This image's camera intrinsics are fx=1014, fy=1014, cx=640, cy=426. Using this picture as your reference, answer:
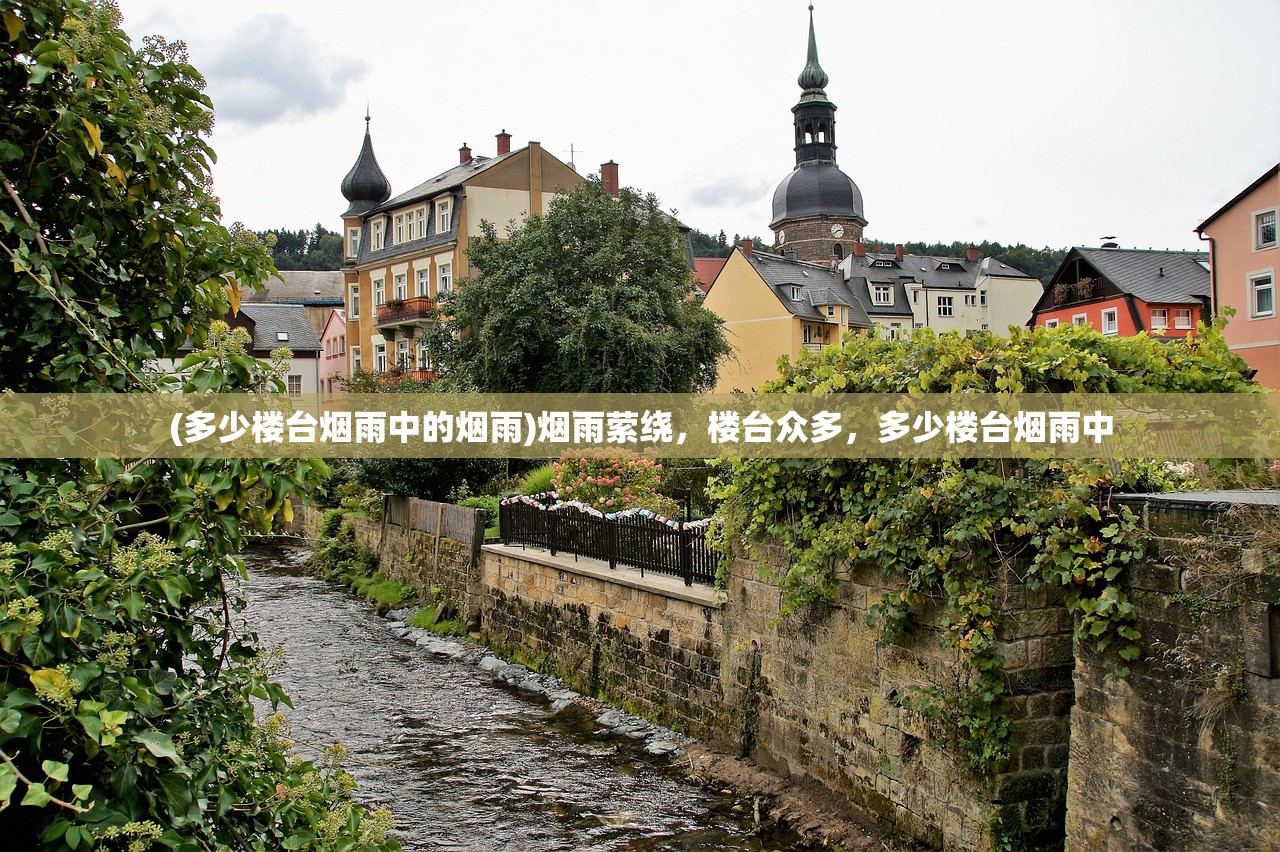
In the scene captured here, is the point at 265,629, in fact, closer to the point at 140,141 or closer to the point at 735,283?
the point at 140,141

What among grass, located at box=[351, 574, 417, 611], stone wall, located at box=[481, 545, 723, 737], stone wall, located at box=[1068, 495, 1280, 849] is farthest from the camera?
grass, located at box=[351, 574, 417, 611]

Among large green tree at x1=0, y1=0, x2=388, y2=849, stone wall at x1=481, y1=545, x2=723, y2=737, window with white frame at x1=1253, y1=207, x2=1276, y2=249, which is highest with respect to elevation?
window with white frame at x1=1253, y1=207, x2=1276, y2=249

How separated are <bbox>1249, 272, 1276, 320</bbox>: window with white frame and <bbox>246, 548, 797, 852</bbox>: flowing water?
30.2 metres

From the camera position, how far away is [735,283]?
202 ft

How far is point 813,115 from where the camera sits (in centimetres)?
8750

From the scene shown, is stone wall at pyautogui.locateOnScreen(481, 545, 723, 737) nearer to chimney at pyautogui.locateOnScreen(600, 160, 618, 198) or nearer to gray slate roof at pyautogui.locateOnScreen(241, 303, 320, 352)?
chimney at pyautogui.locateOnScreen(600, 160, 618, 198)

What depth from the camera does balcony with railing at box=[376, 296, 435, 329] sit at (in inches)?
1702

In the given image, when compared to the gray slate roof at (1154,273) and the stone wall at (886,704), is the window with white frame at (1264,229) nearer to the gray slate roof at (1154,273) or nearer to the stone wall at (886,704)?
the gray slate roof at (1154,273)

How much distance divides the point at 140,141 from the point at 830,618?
7062mm

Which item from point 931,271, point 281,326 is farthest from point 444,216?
point 931,271

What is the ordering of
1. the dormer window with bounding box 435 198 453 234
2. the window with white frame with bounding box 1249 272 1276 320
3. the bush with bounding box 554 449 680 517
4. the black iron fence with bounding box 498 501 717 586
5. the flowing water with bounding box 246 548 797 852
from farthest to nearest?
the dormer window with bounding box 435 198 453 234 < the window with white frame with bounding box 1249 272 1276 320 < the bush with bounding box 554 449 680 517 < the black iron fence with bounding box 498 501 717 586 < the flowing water with bounding box 246 548 797 852

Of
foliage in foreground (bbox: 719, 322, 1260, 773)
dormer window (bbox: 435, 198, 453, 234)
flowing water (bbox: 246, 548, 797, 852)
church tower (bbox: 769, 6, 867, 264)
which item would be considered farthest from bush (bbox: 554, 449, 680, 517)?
church tower (bbox: 769, 6, 867, 264)

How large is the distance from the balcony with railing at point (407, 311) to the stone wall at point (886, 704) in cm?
3410

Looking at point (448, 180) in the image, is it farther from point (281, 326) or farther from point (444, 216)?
point (281, 326)
